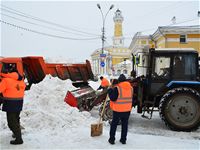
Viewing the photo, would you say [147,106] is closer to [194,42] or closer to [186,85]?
[186,85]

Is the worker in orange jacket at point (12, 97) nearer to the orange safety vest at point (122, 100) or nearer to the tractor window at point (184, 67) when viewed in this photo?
the orange safety vest at point (122, 100)

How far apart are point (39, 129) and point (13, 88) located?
1.58 metres

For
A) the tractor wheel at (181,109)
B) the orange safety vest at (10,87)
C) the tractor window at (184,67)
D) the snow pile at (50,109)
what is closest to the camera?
the orange safety vest at (10,87)

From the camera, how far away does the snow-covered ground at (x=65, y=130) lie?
19.1ft

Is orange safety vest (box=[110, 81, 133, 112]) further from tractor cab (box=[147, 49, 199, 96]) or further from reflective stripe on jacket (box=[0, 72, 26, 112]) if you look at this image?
tractor cab (box=[147, 49, 199, 96])

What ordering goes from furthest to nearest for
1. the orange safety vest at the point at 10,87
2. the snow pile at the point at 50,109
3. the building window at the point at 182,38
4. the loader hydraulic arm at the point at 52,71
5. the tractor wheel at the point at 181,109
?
the building window at the point at 182,38 < the loader hydraulic arm at the point at 52,71 < the tractor wheel at the point at 181,109 < the snow pile at the point at 50,109 < the orange safety vest at the point at 10,87

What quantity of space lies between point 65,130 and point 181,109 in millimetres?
3253

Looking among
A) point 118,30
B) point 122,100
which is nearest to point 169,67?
point 122,100

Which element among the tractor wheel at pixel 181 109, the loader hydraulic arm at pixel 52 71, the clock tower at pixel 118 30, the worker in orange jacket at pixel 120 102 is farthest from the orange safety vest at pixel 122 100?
the clock tower at pixel 118 30

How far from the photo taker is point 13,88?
214 inches

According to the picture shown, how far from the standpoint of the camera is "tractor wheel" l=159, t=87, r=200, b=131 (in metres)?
7.79

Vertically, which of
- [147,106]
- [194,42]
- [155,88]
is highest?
[194,42]

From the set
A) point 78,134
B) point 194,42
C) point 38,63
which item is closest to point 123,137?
point 78,134

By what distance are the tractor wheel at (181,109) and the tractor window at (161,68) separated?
59 centimetres
